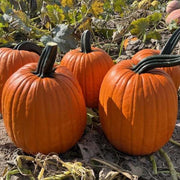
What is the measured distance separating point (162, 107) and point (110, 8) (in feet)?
13.0

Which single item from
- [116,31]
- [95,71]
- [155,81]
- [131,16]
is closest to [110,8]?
[131,16]

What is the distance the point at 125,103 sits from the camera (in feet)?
6.42

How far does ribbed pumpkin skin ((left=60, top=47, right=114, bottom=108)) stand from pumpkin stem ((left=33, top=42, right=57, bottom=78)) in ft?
1.74

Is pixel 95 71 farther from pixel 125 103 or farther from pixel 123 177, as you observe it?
pixel 123 177

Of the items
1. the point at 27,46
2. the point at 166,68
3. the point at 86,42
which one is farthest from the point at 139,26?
the point at 27,46

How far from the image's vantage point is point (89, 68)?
8.19 feet

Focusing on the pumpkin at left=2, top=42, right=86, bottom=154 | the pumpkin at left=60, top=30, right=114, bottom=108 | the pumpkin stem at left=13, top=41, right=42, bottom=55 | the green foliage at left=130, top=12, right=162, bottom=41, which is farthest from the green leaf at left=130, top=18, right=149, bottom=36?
the pumpkin at left=2, top=42, right=86, bottom=154

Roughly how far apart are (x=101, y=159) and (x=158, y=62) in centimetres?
81

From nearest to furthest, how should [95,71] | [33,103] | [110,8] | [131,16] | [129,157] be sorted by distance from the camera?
[33,103] < [129,157] < [95,71] < [131,16] < [110,8]

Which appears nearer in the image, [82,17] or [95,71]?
[95,71]

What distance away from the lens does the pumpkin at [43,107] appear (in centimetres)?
191

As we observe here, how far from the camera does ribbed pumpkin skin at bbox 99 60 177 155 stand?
1.93 metres

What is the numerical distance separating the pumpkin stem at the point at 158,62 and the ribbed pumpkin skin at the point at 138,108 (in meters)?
0.06

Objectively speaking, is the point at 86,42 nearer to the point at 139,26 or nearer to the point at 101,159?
the point at 101,159
